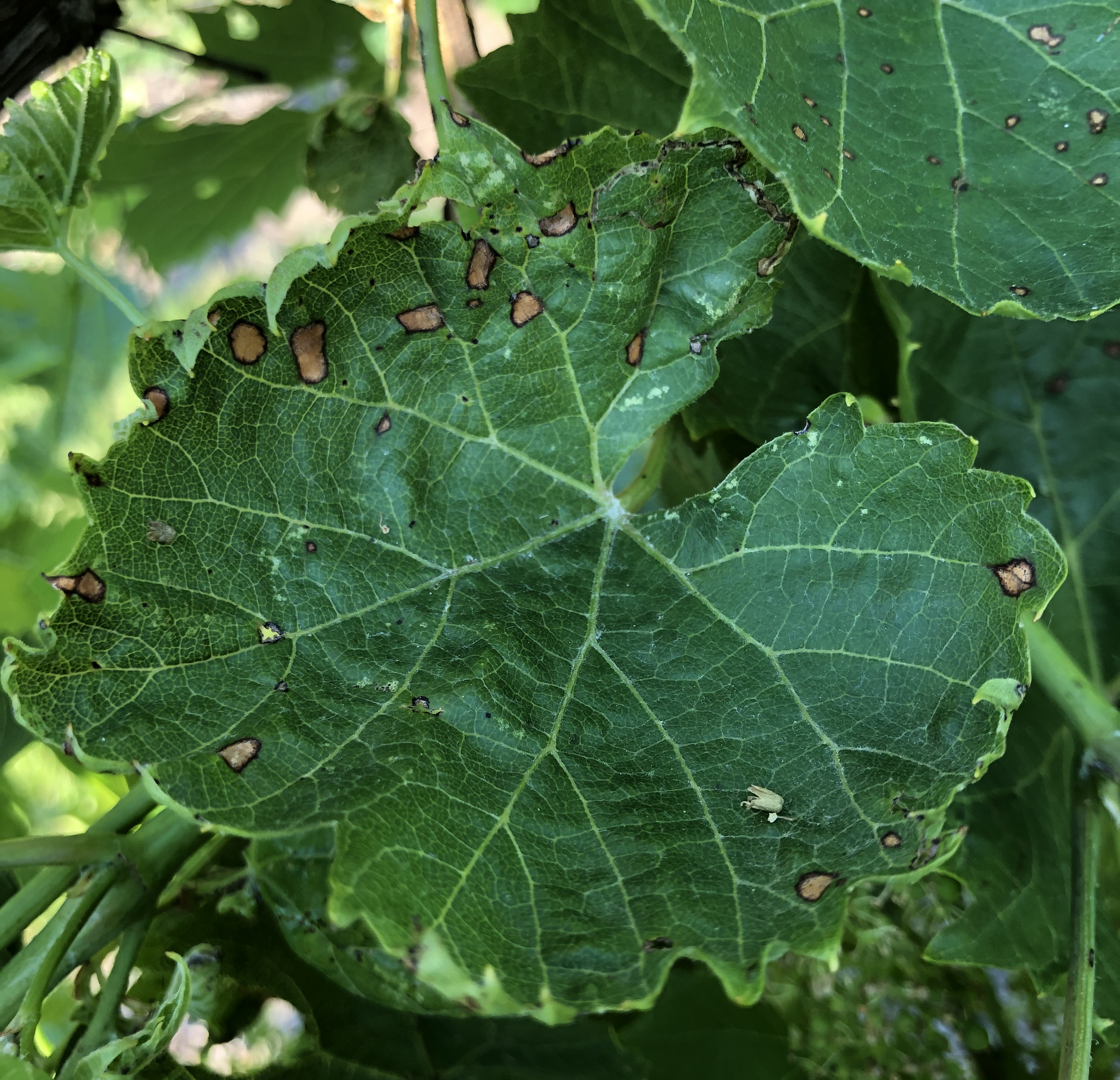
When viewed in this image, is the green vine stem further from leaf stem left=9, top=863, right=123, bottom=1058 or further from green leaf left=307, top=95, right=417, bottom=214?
green leaf left=307, top=95, right=417, bottom=214

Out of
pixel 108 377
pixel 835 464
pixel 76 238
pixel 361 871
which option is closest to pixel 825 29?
pixel 835 464

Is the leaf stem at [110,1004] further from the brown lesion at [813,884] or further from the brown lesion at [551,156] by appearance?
the brown lesion at [551,156]

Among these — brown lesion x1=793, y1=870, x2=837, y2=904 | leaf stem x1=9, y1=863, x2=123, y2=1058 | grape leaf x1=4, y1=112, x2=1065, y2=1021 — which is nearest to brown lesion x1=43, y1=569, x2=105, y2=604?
grape leaf x1=4, y1=112, x2=1065, y2=1021

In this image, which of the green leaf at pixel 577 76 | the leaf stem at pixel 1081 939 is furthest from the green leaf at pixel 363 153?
the leaf stem at pixel 1081 939

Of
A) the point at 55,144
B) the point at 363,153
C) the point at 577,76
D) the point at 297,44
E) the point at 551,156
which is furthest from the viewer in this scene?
the point at 297,44

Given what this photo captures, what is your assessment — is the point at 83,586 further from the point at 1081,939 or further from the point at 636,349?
the point at 1081,939

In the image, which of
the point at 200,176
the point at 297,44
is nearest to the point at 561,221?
the point at 297,44

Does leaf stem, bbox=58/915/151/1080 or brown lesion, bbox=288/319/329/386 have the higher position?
brown lesion, bbox=288/319/329/386
